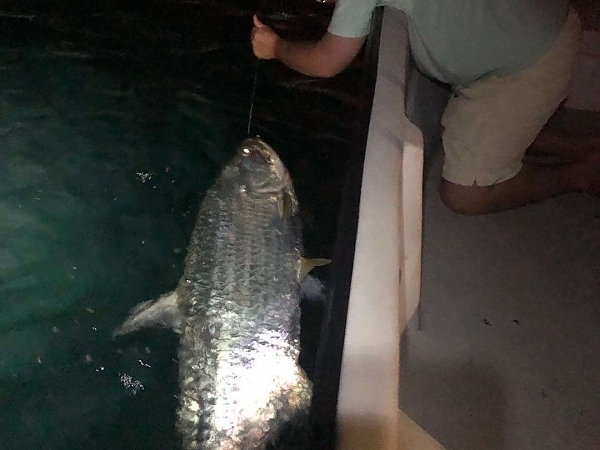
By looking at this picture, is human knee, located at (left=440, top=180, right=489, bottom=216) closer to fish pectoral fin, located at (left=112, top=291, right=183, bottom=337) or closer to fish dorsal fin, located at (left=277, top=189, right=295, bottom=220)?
fish dorsal fin, located at (left=277, top=189, right=295, bottom=220)

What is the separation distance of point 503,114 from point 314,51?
1.45 feet

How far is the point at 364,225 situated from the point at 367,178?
0.10 m

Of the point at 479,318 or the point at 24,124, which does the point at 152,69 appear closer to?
the point at 24,124

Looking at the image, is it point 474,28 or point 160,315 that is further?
point 474,28

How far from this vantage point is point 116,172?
150 cm

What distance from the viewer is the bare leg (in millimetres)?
1480

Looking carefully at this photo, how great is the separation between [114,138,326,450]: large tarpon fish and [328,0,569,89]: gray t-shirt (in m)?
0.35

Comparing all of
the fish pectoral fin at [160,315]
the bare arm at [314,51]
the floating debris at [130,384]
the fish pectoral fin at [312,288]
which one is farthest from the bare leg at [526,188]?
the floating debris at [130,384]

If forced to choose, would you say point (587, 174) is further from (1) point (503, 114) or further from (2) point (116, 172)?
(2) point (116, 172)

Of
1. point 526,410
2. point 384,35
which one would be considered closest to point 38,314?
point 384,35

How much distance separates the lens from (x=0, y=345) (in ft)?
4.00

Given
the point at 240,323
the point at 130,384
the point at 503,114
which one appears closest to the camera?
the point at 240,323

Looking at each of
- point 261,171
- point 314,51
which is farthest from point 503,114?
point 261,171

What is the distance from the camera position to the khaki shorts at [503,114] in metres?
Answer: 1.32
